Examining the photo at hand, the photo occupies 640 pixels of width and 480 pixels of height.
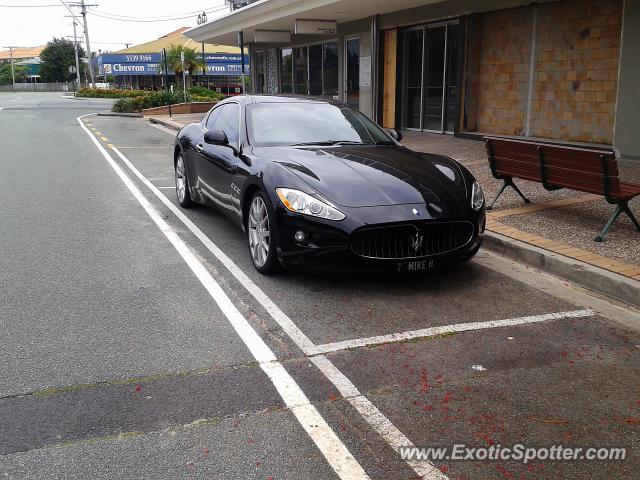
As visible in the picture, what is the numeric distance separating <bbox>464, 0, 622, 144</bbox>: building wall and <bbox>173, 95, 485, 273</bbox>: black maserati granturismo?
24.1ft

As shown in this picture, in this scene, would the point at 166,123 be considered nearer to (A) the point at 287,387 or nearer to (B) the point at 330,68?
(B) the point at 330,68

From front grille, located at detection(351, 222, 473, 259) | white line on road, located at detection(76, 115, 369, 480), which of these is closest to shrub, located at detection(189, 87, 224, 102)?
white line on road, located at detection(76, 115, 369, 480)

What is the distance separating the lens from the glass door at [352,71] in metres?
20.4

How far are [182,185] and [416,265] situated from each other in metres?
4.70

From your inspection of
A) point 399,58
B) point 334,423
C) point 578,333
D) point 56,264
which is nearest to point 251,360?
A: point 334,423

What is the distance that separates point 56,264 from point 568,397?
15.6 ft

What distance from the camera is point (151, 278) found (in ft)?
18.6

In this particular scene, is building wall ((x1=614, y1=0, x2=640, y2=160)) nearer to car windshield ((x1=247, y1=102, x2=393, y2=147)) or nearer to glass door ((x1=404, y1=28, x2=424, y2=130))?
car windshield ((x1=247, y1=102, x2=393, y2=147))

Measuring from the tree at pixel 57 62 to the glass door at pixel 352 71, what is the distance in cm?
10931

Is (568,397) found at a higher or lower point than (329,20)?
lower

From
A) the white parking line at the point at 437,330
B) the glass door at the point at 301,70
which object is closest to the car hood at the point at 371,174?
the white parking line at the point at 437,330

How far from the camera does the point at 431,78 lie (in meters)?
16.9

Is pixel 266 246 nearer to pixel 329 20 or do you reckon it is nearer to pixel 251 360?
pixel 251 360

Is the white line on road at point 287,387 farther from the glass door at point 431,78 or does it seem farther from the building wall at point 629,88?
the glass door at point 431,78
